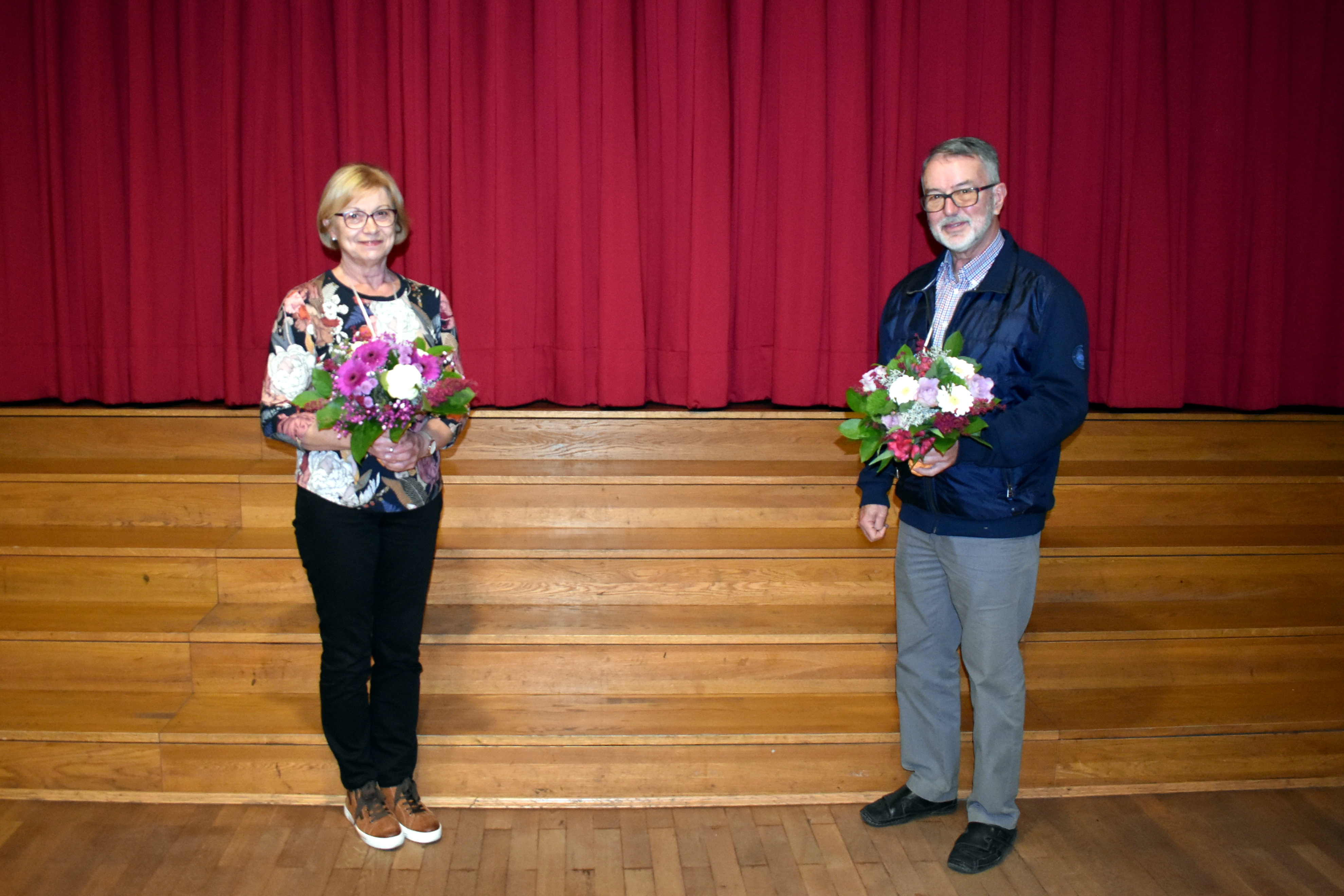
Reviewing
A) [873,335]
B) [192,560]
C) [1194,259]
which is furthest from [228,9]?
[1194,259]

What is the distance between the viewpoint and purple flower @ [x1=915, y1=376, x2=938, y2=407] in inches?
72.9

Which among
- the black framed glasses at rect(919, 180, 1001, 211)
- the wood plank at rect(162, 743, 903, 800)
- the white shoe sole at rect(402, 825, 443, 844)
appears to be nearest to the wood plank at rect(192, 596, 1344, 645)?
the wood plank at rect(162, 743, 903, 800)

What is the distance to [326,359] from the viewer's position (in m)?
1.94

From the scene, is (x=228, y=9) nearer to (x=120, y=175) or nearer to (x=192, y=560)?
(x=120, y=175)

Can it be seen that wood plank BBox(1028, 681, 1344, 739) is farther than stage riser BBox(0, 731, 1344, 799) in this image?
Yes

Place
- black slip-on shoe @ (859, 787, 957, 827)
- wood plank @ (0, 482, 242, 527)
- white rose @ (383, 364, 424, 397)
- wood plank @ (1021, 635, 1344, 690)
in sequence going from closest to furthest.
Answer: white rose @ (383, 364, 424, 397) < black slip-on shoe @ (859, 787, 957, 827) < wood plank @ (1021, 635, 1344, 690) < wood plank @ (0, 482, 242, 527)

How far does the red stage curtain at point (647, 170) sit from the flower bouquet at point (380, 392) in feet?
5.78

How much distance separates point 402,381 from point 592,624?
1.13 m

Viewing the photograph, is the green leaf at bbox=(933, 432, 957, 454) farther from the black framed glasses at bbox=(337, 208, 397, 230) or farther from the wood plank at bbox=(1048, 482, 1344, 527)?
the wood plank at bbox=(1048, 482, 1344, 527)

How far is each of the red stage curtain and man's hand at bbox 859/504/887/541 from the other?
4.58 feet

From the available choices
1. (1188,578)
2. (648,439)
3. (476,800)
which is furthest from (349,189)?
(1188,578)

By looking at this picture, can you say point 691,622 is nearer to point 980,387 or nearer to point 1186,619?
point 980,387

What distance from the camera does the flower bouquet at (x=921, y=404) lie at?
73.4 inches

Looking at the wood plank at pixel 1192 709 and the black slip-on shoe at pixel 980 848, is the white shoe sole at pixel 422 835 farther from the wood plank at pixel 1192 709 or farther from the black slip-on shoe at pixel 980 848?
the wood plank at pixel 1192 709
